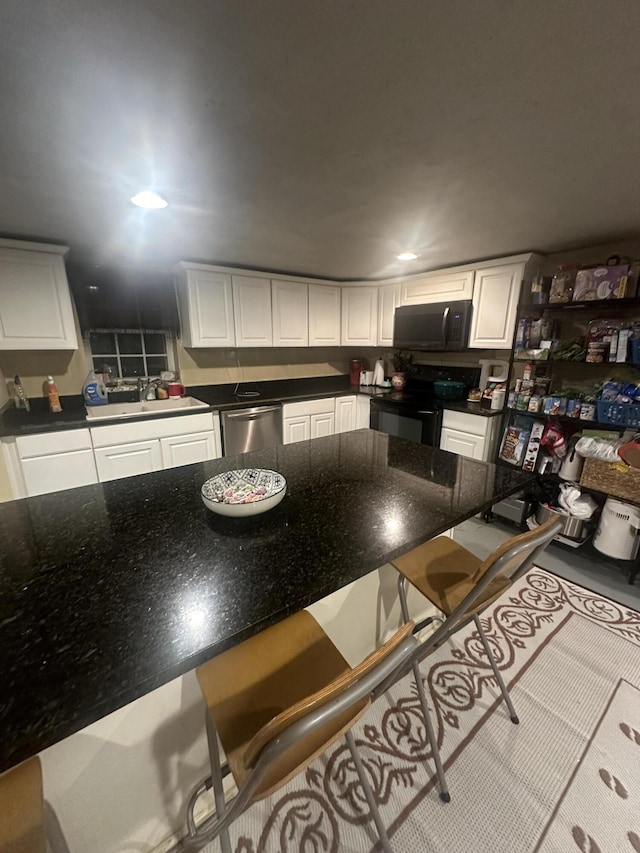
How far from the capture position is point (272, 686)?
874mm

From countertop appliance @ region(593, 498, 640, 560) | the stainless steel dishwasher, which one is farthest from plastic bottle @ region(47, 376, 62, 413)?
countertop appliance @ region(593, 498, 640, 560)

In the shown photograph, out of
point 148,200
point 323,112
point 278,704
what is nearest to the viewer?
point 278,704

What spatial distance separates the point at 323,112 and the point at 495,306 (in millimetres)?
2184

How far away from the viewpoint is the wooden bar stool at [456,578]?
933 millimetres

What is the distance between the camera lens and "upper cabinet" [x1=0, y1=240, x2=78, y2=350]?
221 centimetres

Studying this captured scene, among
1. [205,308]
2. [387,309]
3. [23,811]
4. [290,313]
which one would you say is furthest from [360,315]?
[23,811]

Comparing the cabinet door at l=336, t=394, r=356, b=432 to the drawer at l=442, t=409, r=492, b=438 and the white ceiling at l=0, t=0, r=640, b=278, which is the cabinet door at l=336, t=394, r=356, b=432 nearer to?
the drawer at l=442, t=409, r=492, b=438

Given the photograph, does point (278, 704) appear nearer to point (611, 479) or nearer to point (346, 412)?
point (611, 479)

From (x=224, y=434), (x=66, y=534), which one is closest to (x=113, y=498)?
(x=66, y=534)

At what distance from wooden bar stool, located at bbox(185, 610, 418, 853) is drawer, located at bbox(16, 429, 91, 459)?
2.07 m

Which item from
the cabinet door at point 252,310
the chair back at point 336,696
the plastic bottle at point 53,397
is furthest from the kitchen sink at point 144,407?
the chair back at point 336,696

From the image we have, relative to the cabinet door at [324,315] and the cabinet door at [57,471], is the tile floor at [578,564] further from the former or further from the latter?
the cabinet door at [57,471]

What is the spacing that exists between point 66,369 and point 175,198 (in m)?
1.96

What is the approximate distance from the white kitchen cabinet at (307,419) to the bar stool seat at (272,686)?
90.3 inches
